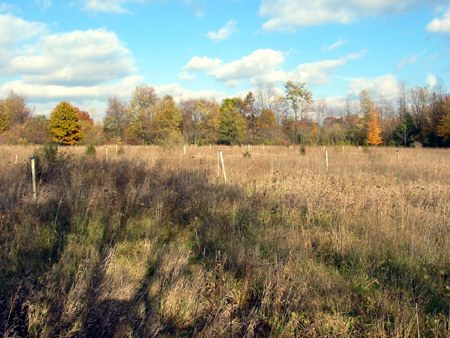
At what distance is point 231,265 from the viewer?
181 inches

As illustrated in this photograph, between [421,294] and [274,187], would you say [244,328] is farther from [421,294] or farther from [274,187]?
[274,187]

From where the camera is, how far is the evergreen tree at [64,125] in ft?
166

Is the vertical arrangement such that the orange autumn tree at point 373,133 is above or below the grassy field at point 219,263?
above

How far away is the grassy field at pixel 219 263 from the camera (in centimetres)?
334

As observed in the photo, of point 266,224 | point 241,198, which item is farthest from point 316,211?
point 241,198

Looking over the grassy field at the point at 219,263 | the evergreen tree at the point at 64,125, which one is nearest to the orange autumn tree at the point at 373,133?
the evergreen tree at the point at 64,125

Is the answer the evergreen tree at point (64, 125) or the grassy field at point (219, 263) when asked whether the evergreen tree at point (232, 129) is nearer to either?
the evergreen tree at point (64, 125)

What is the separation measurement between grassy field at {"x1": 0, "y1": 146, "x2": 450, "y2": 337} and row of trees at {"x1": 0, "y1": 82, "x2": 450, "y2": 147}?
1367 inches

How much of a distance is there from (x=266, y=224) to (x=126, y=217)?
96.4 inches

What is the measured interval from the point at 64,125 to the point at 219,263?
5163cm

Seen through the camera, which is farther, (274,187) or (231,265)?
(274,187)

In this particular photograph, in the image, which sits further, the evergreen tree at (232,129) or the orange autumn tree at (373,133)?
the orange autumn tree at (373,133)

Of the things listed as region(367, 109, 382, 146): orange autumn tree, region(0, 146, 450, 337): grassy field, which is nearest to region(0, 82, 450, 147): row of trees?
region(367, 109, 382, 146): orange autumn tree

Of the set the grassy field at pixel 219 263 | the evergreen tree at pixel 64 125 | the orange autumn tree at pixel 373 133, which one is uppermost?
the evergreen tree at pixel 64 125
